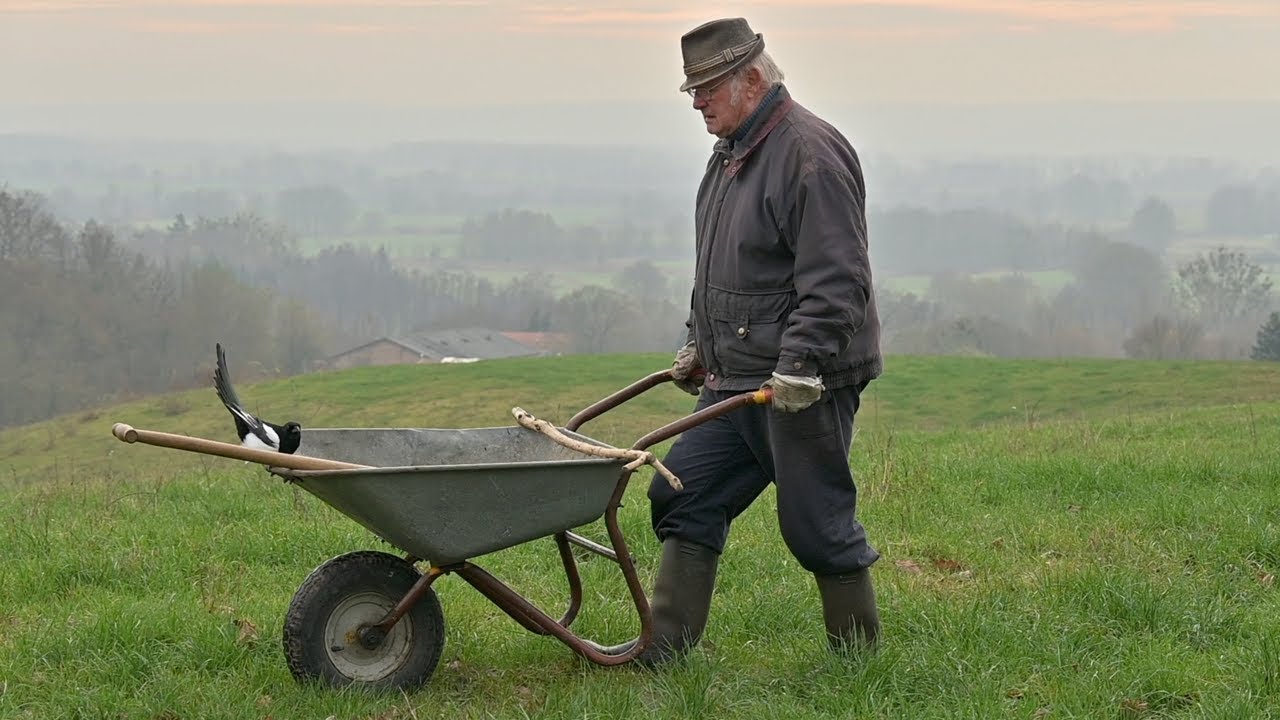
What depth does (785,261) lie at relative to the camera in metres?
4.20

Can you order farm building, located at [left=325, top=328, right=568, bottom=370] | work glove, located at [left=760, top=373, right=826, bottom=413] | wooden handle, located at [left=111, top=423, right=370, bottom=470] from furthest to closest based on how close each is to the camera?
farm building, located at [left=325, top=328, right=568, bottom=370] < work glove, located at [left=760, top=373, right=826, bottom=413] < wooden handle, located at [left=111, top=423, right=370, bottom=470]

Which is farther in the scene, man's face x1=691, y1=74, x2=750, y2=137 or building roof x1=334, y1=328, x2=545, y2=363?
building roof x1=334, y1=328, x2=545, y2=363

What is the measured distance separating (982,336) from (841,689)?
3717 inches

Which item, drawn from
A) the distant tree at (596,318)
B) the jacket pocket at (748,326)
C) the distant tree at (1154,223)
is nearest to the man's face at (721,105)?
the jacket pocket at (748,326)

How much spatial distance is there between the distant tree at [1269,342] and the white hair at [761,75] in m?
58.2

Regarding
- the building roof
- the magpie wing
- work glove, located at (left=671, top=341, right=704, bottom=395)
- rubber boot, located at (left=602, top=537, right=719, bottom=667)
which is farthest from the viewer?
the building roof

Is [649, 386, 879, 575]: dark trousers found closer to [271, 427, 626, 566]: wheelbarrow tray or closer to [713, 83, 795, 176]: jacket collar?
[271, 427, 626, 566]: wheelbarrow tray

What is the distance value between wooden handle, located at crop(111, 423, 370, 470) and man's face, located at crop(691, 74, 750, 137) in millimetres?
1590

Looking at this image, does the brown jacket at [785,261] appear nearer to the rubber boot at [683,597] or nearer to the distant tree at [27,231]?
the rubber boot at [683,597]

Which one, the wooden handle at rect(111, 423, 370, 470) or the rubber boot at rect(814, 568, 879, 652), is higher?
the wooden handle at rect(111, 423, 370, 470)

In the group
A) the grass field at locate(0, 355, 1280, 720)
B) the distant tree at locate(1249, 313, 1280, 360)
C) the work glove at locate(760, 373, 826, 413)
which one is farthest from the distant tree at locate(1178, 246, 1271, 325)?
the work glove at locate(760, 373, 826, 413)

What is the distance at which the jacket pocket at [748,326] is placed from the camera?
4.19m

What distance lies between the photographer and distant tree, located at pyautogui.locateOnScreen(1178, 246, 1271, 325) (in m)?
113

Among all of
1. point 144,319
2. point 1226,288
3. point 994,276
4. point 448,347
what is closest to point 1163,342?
point 1226,288
